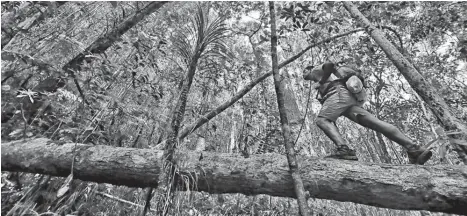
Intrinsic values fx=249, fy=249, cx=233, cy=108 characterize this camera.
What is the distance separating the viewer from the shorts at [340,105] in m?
2.80

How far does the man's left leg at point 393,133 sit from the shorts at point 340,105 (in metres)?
0.02

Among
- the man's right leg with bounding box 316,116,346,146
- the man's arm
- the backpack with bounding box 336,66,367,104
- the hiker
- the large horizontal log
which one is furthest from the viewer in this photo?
the man's arm

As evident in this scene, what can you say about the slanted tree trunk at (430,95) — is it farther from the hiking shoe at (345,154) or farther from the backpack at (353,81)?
the hiking shoe at (345,154)

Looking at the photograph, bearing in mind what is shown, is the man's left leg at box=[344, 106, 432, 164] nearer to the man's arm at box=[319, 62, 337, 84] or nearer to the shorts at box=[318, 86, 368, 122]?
the shorts at box=[318, 86, 368, 122]

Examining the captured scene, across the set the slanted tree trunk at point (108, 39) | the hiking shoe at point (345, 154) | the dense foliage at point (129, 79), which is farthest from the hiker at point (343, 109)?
the slanted tree trunk at point (108, 39)

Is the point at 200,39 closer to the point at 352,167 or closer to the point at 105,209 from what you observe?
the point at 352,167

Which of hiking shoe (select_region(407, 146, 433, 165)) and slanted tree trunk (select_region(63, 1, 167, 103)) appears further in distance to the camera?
slanted tree trunk (select_region(63, 1, 167, 103))

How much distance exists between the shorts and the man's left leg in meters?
0.02

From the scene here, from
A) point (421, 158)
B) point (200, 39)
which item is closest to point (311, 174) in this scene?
point (421, 158)

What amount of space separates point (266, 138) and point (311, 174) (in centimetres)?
257

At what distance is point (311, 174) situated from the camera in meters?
2.16

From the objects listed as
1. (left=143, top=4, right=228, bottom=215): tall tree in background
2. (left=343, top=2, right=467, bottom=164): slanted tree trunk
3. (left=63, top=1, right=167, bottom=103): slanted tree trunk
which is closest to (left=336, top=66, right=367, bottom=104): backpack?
(left=343, top=2, right=467, bottom=164): slanted tree trunk

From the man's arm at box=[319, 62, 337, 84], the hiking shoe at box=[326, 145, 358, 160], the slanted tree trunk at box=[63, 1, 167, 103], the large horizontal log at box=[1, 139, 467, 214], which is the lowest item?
the large horizontal log at box=[1, 139, 467, 214]

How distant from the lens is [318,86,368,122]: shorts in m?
2.80
